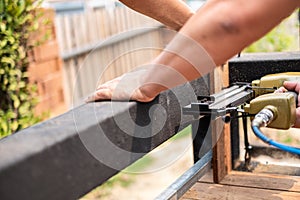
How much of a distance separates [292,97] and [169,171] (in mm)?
2606

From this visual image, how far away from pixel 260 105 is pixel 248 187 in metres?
0.65

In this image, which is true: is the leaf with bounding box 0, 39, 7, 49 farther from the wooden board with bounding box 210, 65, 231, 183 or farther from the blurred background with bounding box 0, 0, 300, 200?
the wooden board with bounding box 210, 65, 231, 183

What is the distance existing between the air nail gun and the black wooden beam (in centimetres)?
23

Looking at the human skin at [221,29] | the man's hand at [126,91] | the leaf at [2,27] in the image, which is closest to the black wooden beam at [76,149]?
the man's hand at [126,91]

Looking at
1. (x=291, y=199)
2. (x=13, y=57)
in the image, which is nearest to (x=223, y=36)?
(x=291, y=199)

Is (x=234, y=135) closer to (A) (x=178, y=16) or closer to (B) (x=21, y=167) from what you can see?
(A) (x=178, y=16)

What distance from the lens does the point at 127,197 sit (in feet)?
11.9

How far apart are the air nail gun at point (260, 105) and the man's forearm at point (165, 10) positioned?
330mm

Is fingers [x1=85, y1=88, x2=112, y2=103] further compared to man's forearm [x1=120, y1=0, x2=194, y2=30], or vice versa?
man's forearm [x1=120, y1=0, x2=194, y2=30]

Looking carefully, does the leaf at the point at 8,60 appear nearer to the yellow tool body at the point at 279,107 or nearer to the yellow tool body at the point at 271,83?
the yellow tool body at the point at 271,83

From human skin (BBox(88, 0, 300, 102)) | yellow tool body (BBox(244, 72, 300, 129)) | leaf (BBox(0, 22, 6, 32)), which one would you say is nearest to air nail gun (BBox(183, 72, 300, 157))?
yellow tool body (BBox(244, 72, 300, 129))

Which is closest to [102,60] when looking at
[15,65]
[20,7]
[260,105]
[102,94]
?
[15,65]

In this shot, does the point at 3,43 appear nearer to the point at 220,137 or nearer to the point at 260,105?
the point at 220,137

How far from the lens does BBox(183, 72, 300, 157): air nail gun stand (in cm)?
150
